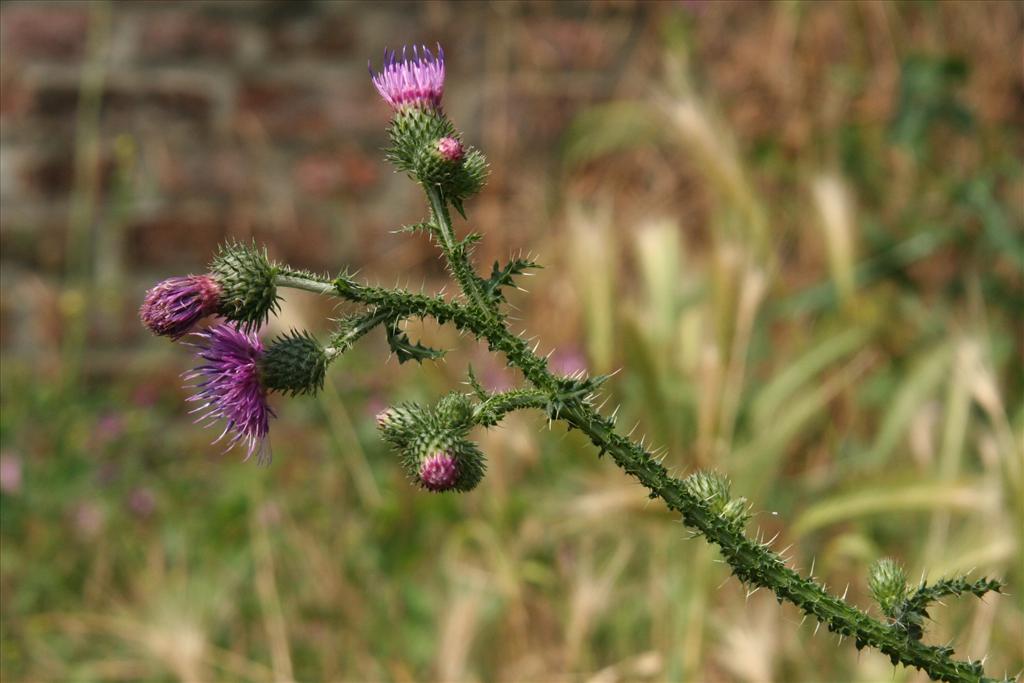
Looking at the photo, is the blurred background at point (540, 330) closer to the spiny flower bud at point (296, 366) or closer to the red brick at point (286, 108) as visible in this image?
the red brick at point (286, 108)

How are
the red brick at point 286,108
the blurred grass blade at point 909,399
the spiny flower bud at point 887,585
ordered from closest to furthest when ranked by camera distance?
the spiny flower bud at point 887,585 < the blurred grass blade at point 909,399 < the red brick at point 286,108

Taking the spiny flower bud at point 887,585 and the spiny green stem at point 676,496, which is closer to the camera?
the spiny green stem at point 676,496

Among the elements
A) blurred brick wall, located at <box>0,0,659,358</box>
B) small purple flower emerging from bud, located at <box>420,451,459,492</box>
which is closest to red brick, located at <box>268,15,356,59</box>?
blurred brick wall, located at <box>0,0,659,358</box>

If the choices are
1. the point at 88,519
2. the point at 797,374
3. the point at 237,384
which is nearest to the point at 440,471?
the point at 237,384

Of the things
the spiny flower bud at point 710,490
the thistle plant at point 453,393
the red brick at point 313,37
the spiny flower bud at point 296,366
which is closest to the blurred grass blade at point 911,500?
the thistle plant at point 453,393

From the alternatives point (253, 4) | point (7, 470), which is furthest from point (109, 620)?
point (253, 4)

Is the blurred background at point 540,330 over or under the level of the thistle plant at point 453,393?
over

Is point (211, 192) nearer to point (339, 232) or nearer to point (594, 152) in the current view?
point (339, 232)
